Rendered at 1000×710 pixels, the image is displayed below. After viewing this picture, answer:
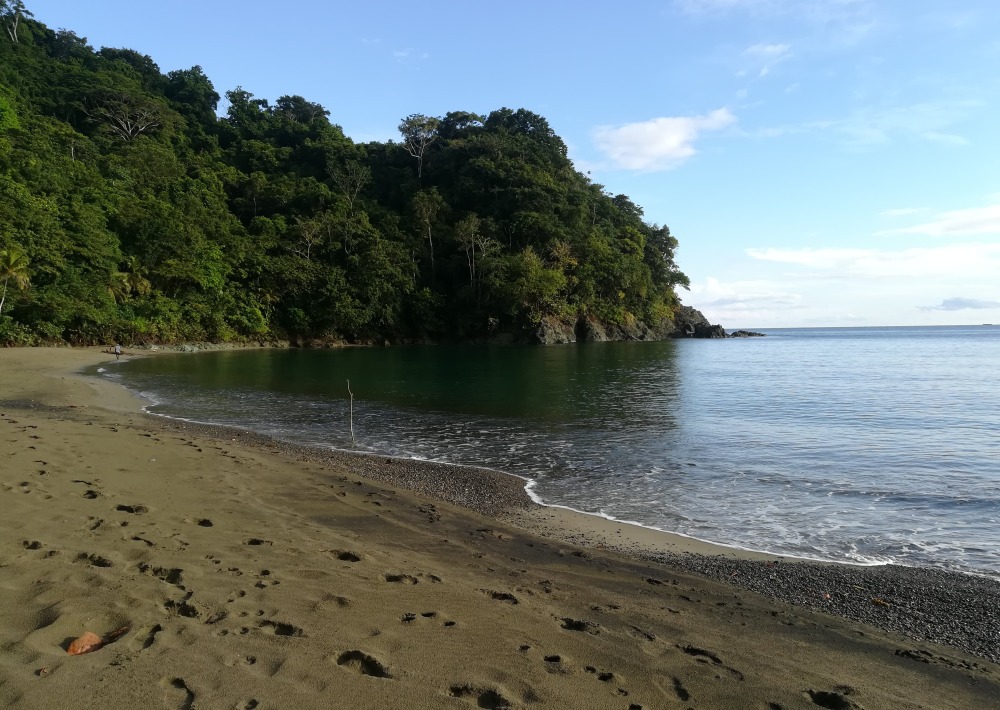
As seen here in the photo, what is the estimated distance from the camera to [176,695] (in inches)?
116

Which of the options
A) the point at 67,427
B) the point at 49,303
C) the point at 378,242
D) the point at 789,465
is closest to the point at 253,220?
the point at 378,242

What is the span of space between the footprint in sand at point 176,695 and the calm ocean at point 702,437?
6.74m

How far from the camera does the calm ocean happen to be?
8594mm

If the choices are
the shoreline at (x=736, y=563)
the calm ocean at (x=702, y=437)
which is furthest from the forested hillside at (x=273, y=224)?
the shoreline at (x=736, y=563)

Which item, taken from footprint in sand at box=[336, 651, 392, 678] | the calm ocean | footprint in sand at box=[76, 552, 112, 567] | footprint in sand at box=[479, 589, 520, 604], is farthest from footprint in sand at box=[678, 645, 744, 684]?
footprint in sand at box=[76, 552, 112, 567]

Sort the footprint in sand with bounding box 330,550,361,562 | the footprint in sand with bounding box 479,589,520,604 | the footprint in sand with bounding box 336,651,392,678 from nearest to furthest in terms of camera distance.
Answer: the footprint in sand with bounding box 336,651,392,678, the footprint in sand with bounding box 479,589,520,604, the footprint in sand with bounding box 330,550,361,562

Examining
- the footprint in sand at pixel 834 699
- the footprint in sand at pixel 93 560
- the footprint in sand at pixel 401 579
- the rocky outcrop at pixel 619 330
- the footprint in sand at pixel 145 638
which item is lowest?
the footprint in sand at pixel 834 699

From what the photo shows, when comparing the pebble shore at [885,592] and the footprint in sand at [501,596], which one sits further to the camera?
the pebble shore at [885,592]

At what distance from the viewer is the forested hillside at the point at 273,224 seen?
137 feet

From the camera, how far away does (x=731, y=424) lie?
17531mm

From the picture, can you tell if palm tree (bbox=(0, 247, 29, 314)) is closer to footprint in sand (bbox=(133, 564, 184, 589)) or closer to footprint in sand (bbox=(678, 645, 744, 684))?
footprint in sand (bbox=(133, 564, 184, 589))

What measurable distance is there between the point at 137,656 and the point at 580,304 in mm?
71506

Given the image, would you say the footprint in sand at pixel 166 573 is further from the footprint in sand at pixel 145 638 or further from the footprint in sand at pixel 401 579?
the footprint in sand at pixel 401 579

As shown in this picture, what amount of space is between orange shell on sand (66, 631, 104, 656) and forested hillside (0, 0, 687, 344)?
4174 cm
